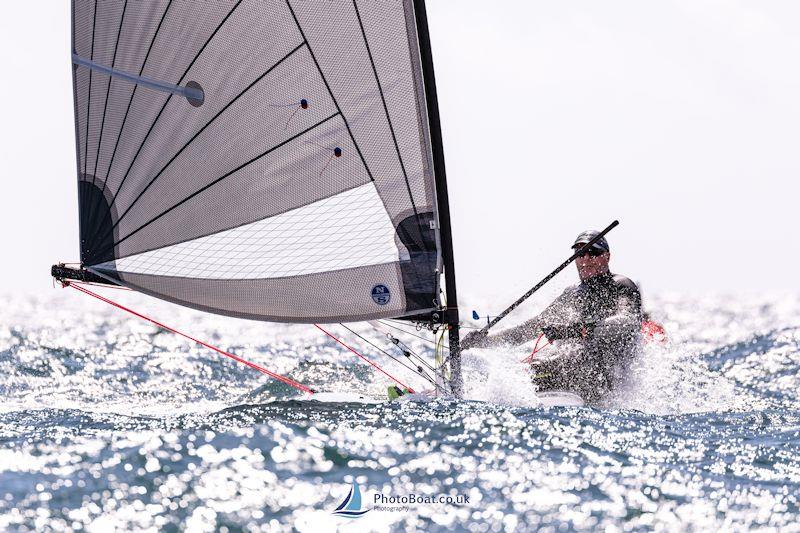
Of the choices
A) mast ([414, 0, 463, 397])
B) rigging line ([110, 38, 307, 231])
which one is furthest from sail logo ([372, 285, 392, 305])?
rigging line ([110, 38, 307, 231])

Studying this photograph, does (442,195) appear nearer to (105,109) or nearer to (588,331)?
(588,331)

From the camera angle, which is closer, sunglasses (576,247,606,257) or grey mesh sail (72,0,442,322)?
grey mesh sail (72,0,442,322)

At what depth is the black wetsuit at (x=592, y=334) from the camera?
739 cm

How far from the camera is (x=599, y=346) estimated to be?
24.7ft

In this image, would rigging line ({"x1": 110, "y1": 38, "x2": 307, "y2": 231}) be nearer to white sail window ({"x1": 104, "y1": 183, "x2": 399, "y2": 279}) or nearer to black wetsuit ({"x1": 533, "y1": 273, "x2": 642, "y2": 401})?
white sail window ({"x1": 104, "y1": 183, "x2": 399, "y2": 279})

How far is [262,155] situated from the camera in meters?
6.82

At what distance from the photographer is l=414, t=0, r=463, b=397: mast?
649 centimetres

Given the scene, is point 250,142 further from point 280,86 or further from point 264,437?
point 264,437

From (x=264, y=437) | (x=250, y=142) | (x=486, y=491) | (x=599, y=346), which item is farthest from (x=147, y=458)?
(x=599, y=346)

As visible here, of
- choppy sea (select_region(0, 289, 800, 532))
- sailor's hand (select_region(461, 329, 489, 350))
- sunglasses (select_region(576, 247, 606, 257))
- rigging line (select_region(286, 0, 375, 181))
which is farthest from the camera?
sunglasses (select_region(576, 247, 606, 257))

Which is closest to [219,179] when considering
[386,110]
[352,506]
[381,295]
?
[386,110]

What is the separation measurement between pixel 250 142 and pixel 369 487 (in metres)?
2.76

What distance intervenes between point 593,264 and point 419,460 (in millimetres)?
3079

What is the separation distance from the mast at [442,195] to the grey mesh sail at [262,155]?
9 cm
